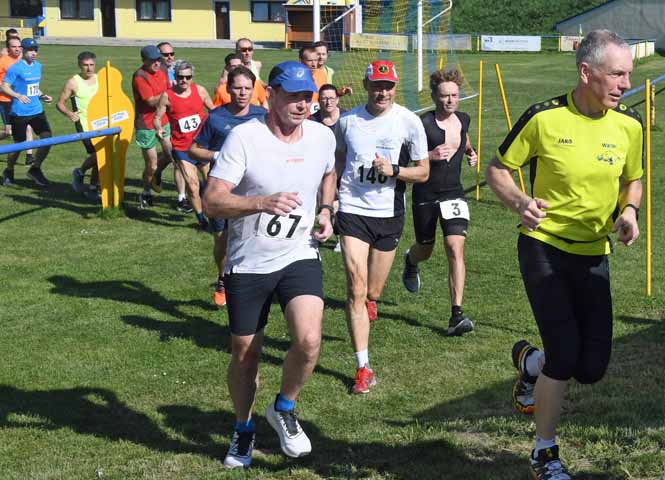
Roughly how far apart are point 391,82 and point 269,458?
2.94m

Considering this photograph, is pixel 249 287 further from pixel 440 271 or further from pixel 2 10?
pixel 2 10

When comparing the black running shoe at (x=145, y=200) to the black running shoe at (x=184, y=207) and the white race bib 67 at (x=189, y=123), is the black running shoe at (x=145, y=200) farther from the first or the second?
the white race bib 67 at (x=189, y=123)

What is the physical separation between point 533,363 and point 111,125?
8896 mm

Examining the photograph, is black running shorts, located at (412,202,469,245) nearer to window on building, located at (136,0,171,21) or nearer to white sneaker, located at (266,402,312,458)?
white sneaker, located at (266,402,312,458)

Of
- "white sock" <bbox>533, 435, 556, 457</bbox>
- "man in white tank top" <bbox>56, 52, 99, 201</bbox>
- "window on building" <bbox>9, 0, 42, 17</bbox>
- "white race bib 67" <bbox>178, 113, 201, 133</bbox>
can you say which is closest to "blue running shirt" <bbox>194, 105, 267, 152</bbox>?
"white race bib 67" <bbox>178, 113, 201, 133</bbox>

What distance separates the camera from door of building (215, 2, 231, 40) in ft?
211

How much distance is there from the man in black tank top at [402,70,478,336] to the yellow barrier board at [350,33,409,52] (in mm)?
18203

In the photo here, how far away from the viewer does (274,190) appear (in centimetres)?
538

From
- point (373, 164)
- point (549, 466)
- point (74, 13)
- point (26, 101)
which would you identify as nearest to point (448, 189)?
point (373, 164)

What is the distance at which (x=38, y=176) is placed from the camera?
1609cm

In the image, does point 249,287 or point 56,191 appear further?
point 56,191

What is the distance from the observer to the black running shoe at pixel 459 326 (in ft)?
27.0

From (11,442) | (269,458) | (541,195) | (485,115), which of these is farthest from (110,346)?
(485,115)

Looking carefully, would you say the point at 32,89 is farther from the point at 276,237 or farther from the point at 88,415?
the point at 276,237
